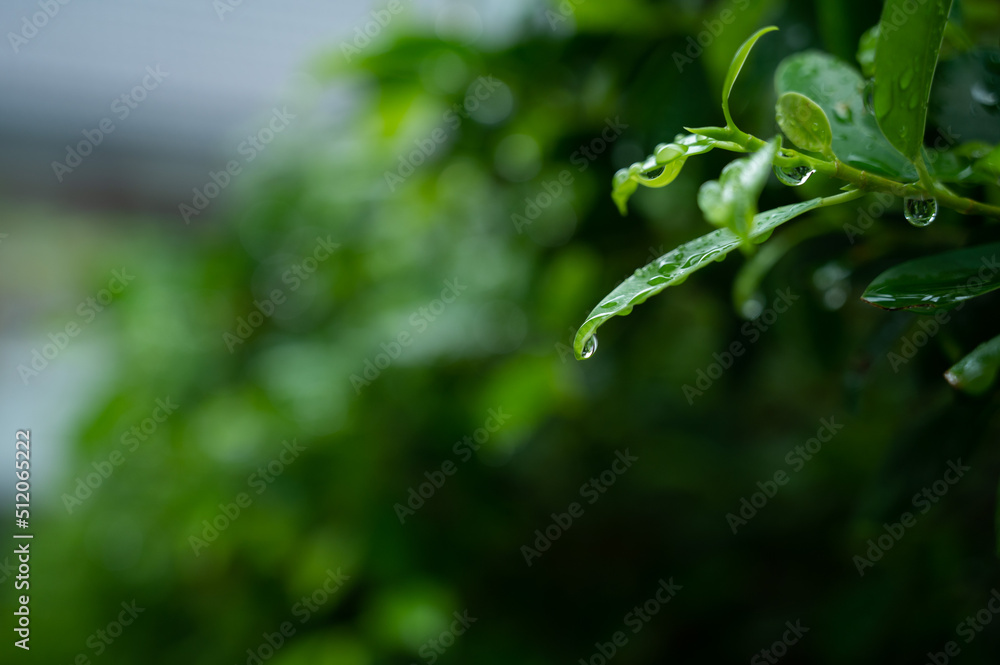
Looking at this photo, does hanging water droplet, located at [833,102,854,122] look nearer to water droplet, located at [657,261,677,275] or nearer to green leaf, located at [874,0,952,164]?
green leaf, located at [874,0,952,164]

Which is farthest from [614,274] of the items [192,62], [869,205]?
[192,62]

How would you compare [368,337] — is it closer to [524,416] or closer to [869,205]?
[524,416]

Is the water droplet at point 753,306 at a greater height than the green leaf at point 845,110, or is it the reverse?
the green leaf at point 845,110

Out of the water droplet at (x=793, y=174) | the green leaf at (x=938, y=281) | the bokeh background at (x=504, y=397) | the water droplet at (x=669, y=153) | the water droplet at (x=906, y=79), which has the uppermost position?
the water droplet at (x=669, y=153)

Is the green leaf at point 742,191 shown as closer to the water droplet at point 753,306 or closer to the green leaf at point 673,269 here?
the green leaf at point 673,269

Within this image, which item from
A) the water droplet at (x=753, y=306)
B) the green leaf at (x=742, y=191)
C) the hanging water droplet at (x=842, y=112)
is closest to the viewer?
the green leaf at (x=742, y=191)

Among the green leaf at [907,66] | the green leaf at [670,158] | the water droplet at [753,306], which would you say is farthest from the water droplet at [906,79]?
the water droplet at [753,306]

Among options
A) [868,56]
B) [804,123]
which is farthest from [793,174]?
[868,56]
